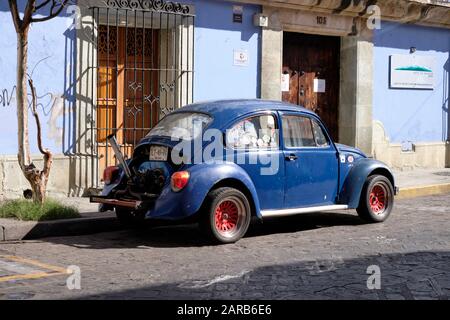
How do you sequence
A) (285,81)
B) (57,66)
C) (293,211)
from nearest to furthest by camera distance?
1. (293,211)
2. (57,66)
3. (285,81)

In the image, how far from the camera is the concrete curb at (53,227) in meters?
8.48

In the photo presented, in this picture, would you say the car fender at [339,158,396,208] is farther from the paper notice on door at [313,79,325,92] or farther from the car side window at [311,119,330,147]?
the paper notice on door at [313,79,325,92]

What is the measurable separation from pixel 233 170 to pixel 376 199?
105 inches

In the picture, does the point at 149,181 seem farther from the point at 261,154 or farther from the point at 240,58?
the point at 240,58

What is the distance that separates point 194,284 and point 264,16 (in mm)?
8158

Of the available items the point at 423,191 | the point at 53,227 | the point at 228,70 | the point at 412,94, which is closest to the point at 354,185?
the point at 53,227

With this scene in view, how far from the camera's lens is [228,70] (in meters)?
13.2

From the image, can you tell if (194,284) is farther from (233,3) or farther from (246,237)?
(233,3)

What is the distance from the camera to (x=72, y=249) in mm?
8023

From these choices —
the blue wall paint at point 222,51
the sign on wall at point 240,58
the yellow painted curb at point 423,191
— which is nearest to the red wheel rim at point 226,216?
the blue wall paint at point 222,51

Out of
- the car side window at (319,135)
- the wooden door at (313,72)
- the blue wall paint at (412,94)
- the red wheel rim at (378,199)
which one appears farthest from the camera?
the blue wall paint at (412,94)

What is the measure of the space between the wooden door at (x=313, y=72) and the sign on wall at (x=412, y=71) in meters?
1.37

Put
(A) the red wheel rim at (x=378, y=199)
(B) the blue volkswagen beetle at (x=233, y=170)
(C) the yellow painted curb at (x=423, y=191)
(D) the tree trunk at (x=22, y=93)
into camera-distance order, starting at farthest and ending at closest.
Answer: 1. (C) the yellow painted curb at (x=423, y=191)
2. (A) the red wheel rim at (x=378, y=199)
3. (D) the tree trunk at (x=22, y=93)
4. (B) the blue volkswagen beetle at (x=233, y=170)

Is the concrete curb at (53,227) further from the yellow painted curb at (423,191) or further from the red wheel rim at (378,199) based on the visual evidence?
the yellow painted curb at (423,191)
